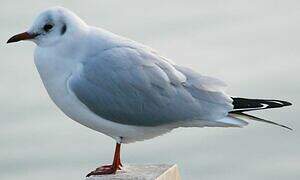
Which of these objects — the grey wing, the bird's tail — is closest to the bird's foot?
the grey wing

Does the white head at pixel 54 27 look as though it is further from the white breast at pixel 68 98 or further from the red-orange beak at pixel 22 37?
the white breast at pixel 68 98

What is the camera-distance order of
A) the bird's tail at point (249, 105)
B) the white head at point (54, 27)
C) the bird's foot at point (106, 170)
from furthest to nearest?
1. the bird's tail at point (249, 105)
2. the bird's foot at point (106, 170)
3. the white head at point (54, 27)

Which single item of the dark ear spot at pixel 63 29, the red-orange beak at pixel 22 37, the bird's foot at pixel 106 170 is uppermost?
the dark ear spot at pixel 63 29

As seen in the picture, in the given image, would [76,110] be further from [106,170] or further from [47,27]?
[47,27]

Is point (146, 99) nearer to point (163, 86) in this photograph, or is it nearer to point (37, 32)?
point (163, 86)

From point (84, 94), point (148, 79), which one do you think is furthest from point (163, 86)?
point (84, 94)

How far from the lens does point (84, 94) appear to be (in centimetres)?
788

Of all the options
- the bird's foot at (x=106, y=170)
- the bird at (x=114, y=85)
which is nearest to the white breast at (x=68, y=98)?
the bird at (x=114, y=85)

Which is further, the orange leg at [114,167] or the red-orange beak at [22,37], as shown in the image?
the orange leg at [114,167]

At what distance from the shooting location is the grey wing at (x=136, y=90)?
789cm

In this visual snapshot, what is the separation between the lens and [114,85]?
26.2 ft

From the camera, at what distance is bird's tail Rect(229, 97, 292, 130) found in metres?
8.16

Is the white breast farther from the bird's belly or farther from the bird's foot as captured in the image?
the bird's foot

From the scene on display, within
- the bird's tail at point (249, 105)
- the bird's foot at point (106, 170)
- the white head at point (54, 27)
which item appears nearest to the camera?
the white head at point (54, 27)
